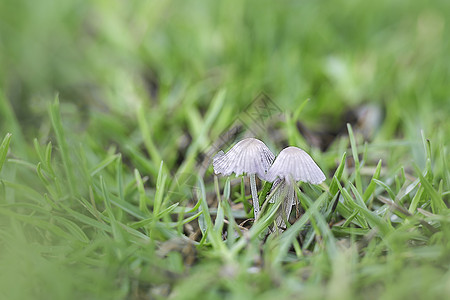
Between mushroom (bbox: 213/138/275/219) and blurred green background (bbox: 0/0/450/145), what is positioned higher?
blurred green background (bbox: 0/0/450/145)

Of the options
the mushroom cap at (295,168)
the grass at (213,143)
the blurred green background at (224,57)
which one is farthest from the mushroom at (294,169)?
the blurred green background at (224,57)

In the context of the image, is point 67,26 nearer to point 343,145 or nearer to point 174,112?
point 174,112

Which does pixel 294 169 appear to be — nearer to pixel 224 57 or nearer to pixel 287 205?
pixel 287 205

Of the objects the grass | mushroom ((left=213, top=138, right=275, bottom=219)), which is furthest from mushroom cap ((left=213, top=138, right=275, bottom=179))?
the grass

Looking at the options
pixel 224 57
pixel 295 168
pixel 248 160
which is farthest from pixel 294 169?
pixel 224 57

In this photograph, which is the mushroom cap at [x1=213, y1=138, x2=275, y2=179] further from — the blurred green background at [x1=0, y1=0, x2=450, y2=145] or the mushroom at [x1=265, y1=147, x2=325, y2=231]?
the blurred green background at [x1=0, y1=0, x2=450, y2=145]
